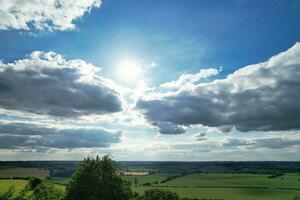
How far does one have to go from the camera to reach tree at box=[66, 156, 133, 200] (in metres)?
66.4

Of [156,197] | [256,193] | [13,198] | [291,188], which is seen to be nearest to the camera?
[156,197]

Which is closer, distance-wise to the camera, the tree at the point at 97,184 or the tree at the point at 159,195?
the tree at the point at 159,195

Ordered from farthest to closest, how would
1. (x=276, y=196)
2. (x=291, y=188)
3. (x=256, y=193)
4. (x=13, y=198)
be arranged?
(x=291, y=188), (x=256, y=193), (x=276, y=196), (x=13, y=198)

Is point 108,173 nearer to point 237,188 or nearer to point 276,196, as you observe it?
point 276,196

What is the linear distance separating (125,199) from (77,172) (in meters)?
10.6

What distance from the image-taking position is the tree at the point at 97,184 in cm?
6638

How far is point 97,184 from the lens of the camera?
67125 millimetres

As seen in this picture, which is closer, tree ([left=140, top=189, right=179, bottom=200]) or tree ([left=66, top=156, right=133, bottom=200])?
tree ([left=140, top=189, right=179, bottom=200])

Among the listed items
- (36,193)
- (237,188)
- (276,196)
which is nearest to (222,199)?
(276,196)

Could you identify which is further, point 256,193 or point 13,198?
point 256,193

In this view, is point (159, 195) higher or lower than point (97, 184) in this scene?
lower

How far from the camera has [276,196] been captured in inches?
6412

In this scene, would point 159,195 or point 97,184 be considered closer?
point 159,195

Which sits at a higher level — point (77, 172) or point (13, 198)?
point (77, 172)
